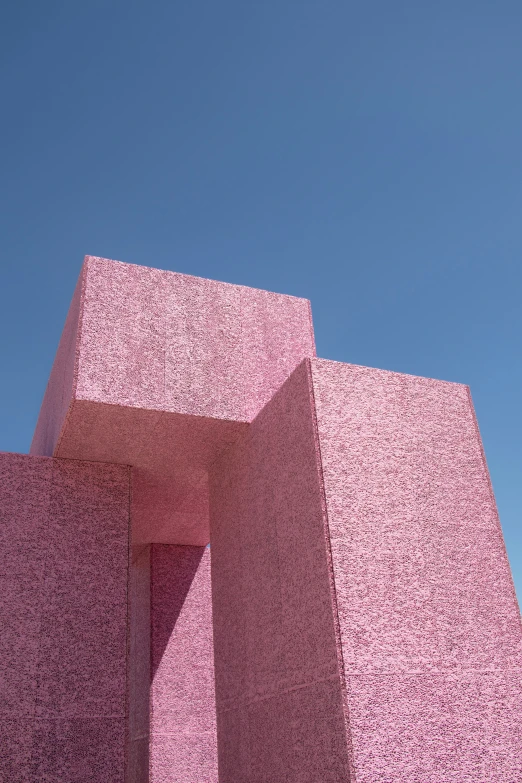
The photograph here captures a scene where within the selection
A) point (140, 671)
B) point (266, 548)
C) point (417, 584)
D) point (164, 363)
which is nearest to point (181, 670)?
point (140, 671)

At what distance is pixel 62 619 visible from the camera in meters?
6.61

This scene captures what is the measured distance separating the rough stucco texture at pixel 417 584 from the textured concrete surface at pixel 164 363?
157cm

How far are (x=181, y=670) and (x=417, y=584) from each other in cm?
551

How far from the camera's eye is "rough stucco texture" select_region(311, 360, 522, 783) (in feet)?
14.9

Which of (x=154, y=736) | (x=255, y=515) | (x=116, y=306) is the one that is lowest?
(x=154, y=736)

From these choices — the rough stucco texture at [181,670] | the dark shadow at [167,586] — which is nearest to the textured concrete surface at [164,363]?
the dark shadow at [167,586]

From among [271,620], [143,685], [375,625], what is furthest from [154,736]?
[375,625]

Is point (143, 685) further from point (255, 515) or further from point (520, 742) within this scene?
point (520, 742)

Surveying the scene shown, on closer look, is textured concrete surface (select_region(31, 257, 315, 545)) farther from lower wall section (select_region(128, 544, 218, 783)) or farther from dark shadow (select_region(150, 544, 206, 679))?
lower wall section (select_region(128, 544, 218, 783))

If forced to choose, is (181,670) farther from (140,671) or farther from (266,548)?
(266,548)

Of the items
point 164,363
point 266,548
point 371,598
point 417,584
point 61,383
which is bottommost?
point 371,598

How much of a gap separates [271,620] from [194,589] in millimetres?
4419

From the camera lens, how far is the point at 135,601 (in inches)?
412

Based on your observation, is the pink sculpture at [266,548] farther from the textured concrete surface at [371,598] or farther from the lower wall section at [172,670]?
the lower wall section at [172,670]
